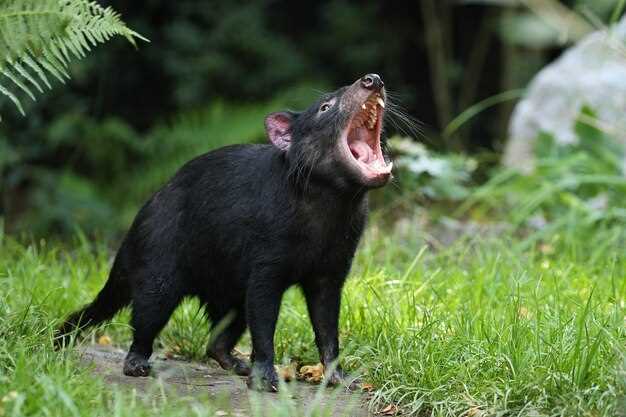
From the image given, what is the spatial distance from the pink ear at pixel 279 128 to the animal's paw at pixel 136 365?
38.2 inches

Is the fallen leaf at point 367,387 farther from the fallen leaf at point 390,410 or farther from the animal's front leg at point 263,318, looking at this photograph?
the animal's front leg at point 263,318

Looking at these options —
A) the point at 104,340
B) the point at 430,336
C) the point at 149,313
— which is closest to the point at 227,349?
the point at 149,313

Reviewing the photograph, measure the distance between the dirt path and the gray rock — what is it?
391 cm

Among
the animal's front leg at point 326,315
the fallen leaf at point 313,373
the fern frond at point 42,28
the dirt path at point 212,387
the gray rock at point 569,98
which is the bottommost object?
the fallen leaf at point 313,373

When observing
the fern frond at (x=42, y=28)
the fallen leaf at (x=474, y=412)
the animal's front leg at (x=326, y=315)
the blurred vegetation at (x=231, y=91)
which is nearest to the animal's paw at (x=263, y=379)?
the animal's front leg at (x=326, y=315)

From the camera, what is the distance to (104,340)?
179 inches

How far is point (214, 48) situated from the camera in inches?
366

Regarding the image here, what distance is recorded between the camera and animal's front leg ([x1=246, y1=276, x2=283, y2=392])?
3619 mm

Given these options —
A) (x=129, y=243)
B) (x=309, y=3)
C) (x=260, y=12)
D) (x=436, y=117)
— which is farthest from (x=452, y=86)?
(x=129, y=243)

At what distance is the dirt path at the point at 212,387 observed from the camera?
3.28 meters

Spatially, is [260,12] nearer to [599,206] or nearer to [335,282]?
[599,206]

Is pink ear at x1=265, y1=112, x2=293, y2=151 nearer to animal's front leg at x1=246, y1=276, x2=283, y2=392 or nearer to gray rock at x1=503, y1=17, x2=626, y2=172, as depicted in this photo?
animal's front leg at x1=246, y1=276, x2=283, y2=392

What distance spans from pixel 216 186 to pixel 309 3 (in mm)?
7054

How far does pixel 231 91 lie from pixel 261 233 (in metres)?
5.80
